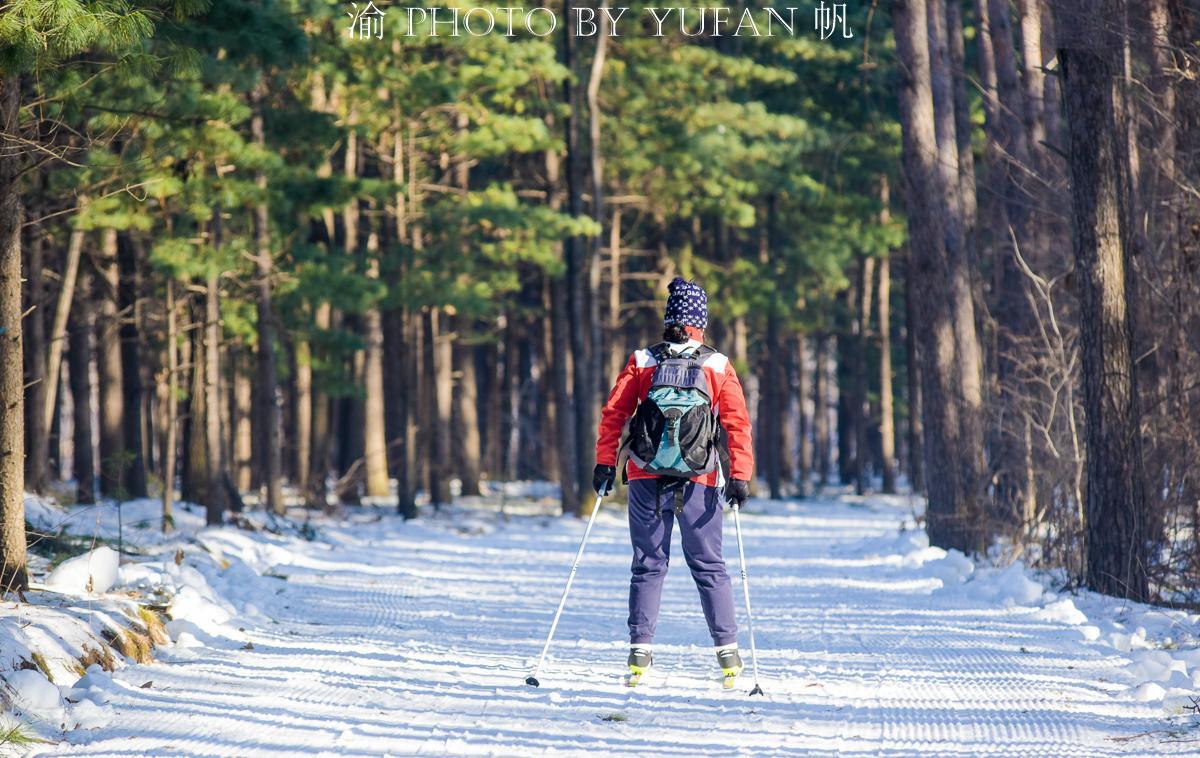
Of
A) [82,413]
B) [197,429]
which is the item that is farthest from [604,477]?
[82,413]

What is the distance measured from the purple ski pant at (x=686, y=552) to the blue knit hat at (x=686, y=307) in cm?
99

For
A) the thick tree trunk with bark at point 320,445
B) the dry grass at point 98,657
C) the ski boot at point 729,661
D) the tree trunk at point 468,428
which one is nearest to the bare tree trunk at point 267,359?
the thick tree trunk with bark at point 320,445

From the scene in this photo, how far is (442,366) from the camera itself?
2980 cm

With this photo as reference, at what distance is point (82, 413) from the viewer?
23.3 metres

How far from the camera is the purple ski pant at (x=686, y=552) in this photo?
8.04 m

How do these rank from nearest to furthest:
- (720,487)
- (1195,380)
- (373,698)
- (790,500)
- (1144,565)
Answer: (373,698), (720,487), (1144,565), (1195,380), (790,500)

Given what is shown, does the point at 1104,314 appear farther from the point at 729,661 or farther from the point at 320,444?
the point at 320,444

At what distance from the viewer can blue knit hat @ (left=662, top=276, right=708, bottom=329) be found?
26.7ft

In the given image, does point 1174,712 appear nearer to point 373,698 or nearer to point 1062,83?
point 373,698

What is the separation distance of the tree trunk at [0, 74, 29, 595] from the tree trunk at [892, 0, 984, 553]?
10.0m

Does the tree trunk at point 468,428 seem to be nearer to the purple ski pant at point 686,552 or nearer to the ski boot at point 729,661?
the purple ski pant at point 686,552

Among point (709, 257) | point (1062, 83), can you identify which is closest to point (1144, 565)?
point (1062, 83)

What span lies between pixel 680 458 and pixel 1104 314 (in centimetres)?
494

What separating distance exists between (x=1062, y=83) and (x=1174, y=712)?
6.19 metres
